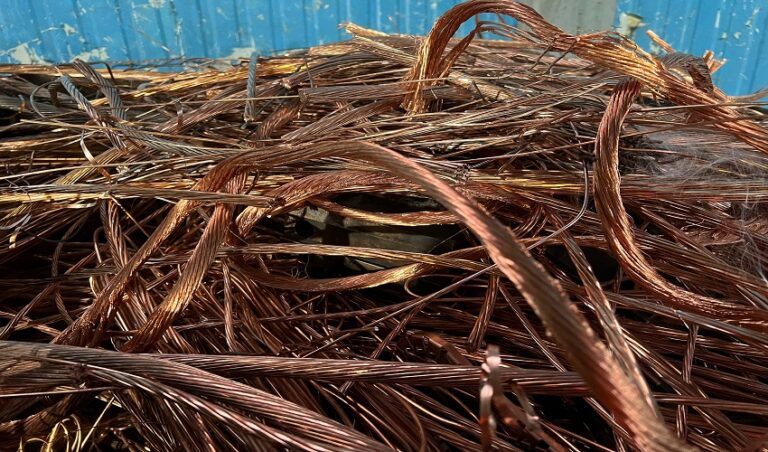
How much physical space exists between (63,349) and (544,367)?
1.95 feet

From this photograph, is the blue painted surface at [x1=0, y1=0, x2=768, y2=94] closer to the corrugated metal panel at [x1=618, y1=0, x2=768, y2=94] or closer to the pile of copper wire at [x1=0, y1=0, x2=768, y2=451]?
the corrugated metal panel at [x1=618, y1=0, x2=768, y2=94]

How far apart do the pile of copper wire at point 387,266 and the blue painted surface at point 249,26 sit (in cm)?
128

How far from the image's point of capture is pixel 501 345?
2.86 ft

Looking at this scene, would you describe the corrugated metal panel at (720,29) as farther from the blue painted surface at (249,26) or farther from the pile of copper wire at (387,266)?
the pile of copper wire at (387,266)

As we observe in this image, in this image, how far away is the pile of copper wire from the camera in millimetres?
620

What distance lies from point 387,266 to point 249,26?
1.77 metres

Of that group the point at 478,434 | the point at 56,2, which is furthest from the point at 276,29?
the point at 478,434

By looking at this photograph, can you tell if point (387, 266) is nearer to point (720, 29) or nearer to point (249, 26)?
point (249, 26)

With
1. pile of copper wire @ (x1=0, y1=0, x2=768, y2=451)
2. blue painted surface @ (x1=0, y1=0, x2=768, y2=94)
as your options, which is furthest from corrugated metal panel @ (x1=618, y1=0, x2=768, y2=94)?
pile of copper wire @ (x1=0, y1=0, x2=768, y2=451)

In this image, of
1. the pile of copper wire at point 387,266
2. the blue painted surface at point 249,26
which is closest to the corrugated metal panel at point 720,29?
the blue painted surface at point 249,26

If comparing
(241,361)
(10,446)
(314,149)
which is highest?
(314,149)

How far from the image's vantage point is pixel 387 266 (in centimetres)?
92

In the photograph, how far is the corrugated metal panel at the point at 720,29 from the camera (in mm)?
2225

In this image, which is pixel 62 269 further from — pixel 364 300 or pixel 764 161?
pixel 764 161
